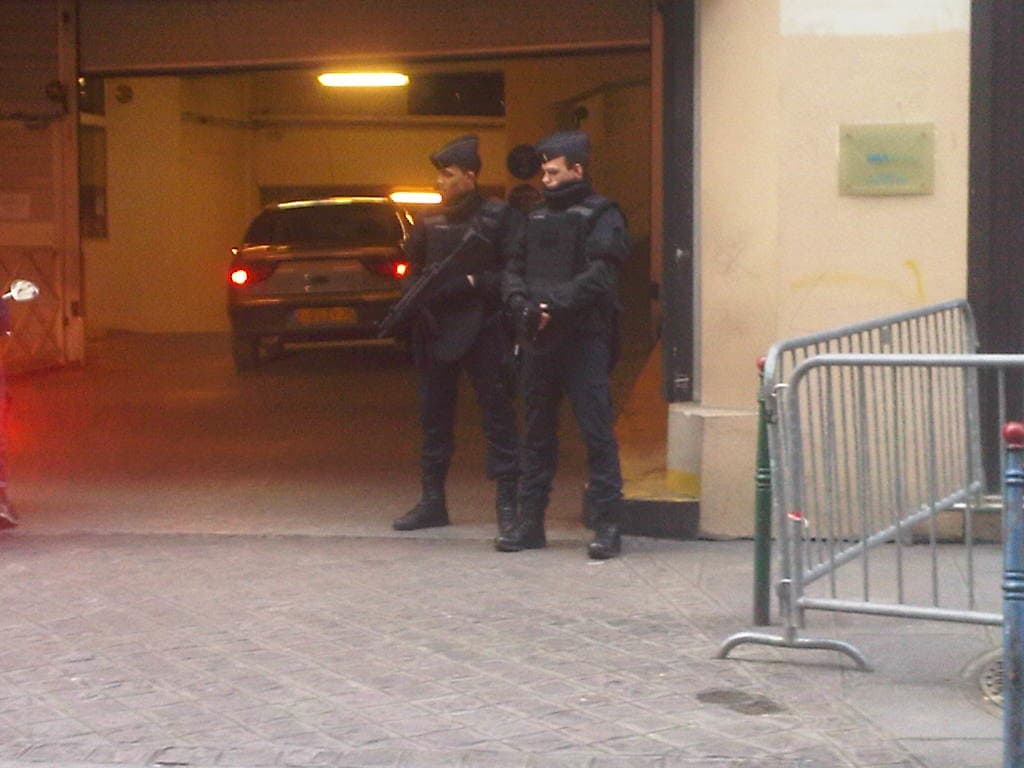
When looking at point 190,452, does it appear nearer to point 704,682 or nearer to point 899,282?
point 899,282

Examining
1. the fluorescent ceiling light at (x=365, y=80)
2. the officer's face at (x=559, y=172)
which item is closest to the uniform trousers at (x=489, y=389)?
the officer's face at (x=559, y=172)

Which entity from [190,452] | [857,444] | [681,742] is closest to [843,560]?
[857,444]

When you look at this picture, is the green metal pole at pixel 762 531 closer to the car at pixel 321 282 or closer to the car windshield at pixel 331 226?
the car at pixel 321 282

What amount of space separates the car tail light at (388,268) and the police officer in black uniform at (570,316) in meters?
7.66

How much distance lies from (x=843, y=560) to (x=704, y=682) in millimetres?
825

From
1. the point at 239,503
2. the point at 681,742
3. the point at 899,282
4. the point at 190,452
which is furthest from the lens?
the point at 190,452

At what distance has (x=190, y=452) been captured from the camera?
11.3m

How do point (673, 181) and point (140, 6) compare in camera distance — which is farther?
point (140, 6)

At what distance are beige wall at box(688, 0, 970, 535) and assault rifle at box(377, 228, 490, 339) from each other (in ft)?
3.45

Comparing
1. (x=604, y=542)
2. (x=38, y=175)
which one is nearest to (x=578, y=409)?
(x=604, y=542)

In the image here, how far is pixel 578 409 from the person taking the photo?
7965 millimetres

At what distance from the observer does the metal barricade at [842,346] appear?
6328 millimetres

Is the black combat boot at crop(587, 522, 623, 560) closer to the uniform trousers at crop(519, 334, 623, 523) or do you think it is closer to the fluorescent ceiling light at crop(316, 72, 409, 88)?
the uniform trousers at crop(519, 334, 623, 523)

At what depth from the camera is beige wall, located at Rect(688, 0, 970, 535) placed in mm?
8047
